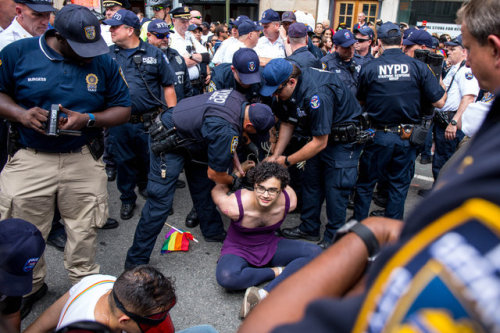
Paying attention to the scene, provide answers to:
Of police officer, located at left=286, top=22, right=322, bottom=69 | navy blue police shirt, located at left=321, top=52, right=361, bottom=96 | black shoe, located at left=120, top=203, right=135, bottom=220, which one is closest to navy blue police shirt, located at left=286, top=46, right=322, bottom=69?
police officer, located at left=286, top=22, right=322, bottom=69

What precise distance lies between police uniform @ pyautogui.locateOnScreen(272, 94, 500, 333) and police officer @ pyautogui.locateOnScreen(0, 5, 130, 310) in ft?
7.44

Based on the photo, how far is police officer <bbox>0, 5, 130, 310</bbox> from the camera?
227 centimetres

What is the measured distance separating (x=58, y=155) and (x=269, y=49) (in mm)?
4265

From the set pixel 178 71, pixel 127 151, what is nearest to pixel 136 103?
pixel 127 151

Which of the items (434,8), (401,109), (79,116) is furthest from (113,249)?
(434,8)

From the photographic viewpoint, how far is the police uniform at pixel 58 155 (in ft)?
7.52

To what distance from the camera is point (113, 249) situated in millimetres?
3561

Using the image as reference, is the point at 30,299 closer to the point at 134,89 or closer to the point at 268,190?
the point at 268,190

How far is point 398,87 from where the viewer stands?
3.57 m

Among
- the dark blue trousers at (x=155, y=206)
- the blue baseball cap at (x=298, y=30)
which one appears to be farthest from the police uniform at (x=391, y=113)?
the dark blue trousers at (x=155, y=206)

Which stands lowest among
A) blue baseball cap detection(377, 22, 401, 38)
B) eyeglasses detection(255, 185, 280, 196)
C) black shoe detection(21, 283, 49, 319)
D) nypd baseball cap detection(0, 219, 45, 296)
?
black shoe detection(21, 283, 49, 319)

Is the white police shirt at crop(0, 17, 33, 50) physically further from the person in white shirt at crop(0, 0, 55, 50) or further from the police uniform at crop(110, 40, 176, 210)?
the police uniform at crop(110, 40, 176, 210)

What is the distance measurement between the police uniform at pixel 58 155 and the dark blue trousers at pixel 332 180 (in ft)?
6.15

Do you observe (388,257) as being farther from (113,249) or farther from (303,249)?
(113,249)
